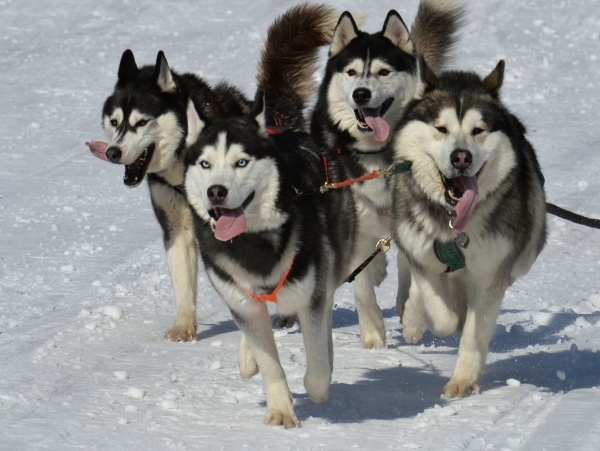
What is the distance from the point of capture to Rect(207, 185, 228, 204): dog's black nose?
10.4 ft

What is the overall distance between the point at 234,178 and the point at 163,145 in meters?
1.72

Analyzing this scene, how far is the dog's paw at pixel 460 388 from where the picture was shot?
3816 millimetres

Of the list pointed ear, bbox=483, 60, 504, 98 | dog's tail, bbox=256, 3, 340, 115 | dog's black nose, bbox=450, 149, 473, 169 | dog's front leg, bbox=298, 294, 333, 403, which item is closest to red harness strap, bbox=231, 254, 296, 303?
dog's front leg, bbox=298, 294, 333, 403

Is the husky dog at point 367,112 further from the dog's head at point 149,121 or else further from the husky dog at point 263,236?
the husky dog at point 263,236

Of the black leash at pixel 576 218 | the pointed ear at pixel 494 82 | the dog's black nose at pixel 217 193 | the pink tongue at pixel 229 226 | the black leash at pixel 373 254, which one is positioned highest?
the pointed ear at pixel 494 82

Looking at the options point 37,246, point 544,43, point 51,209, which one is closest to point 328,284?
point 37,246

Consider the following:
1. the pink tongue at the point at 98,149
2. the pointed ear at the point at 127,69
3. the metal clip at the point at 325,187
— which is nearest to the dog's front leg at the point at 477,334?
the metal clip at the point at 325,187

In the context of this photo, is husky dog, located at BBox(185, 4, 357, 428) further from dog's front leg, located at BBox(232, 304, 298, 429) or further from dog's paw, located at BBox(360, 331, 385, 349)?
dog's paw, located at BBox(360, 331, 385, 349)

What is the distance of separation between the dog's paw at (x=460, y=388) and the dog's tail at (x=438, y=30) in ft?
6.63

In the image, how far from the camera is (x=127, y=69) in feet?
16.5

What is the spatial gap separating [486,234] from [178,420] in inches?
53.8

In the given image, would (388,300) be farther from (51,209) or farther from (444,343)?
(51,209)

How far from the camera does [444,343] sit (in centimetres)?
497

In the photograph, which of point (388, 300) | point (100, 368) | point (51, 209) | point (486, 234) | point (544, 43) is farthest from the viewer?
point (544, 43)
